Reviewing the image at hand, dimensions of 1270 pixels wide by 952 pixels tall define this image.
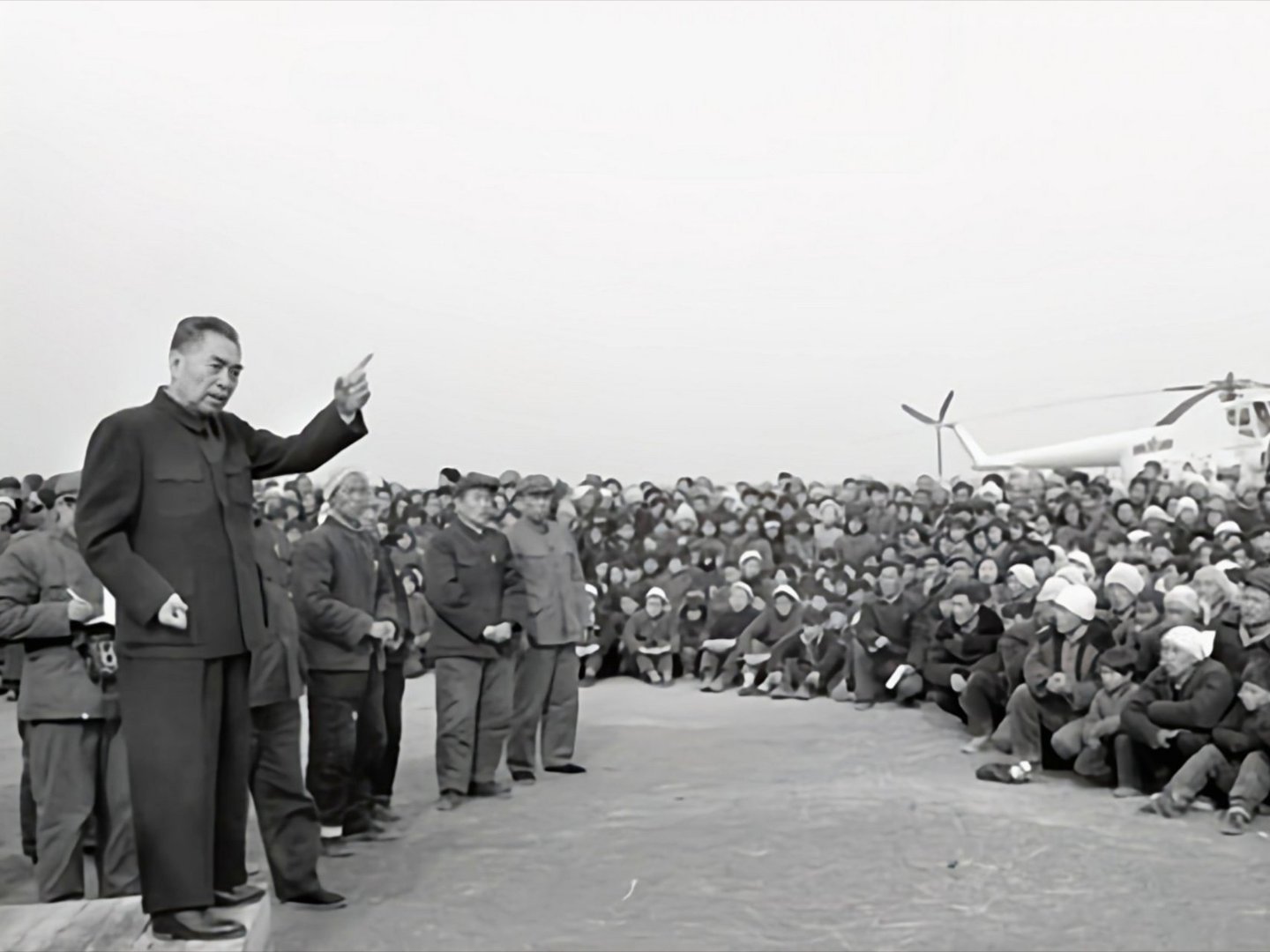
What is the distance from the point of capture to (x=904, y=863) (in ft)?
14.1

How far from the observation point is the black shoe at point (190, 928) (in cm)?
268

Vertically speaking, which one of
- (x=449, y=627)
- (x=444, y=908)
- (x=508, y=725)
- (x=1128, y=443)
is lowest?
(x=444, y=908)

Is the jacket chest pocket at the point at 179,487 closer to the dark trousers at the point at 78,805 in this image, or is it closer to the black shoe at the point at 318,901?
the dark trousers at the point at 78,805

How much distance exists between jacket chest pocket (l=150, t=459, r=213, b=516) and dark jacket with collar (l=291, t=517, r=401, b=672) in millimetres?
1647

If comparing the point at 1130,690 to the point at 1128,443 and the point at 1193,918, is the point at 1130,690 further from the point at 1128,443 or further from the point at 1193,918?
the point at 1128,443

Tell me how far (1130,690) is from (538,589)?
245 centimetres

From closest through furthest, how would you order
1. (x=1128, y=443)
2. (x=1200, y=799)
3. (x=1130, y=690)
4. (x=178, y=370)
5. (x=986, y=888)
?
(x=178, y=370), (x=986, y=888), (x=1200, y=799), (x=1130, y=690), (x=1128, y=443)

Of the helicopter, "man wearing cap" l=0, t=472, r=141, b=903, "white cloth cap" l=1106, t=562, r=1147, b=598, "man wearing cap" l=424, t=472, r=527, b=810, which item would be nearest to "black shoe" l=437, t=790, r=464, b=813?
"man wearing cap" l=424, t=472, r=527, b=810

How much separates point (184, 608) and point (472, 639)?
260 cm

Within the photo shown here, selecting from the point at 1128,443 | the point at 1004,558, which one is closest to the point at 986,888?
the point at 1004,558

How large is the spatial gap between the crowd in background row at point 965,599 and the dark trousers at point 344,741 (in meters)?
0.40

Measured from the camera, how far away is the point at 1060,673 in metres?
5.64

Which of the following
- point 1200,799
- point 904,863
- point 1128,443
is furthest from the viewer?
point 1128,443

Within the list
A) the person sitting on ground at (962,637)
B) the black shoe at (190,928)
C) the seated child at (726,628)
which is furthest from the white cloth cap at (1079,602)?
the black shoe at (190,928)
